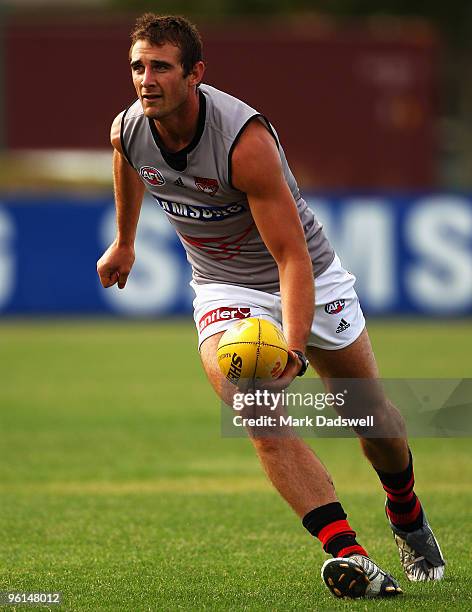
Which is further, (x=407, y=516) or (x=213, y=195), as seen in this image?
(x=407, y=516)

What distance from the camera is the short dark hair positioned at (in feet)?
19.6

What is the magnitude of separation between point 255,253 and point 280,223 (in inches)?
22.0

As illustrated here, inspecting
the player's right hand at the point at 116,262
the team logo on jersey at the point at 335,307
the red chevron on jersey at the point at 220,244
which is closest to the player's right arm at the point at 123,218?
the player's right hand at the point at 116,262

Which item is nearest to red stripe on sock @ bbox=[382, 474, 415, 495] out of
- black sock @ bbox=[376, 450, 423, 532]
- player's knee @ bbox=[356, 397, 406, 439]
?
black sock @ bbox=[376, 450, 423, 532]

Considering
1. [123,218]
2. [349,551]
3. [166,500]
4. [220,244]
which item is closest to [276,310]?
[220,244]

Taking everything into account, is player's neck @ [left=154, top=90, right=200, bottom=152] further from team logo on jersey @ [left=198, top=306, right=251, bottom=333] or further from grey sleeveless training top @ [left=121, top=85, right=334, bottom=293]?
team logo on jersey @ [left=198, top=306, right=251, bottom=333]

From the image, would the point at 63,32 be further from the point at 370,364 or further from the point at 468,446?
the point at 370,364

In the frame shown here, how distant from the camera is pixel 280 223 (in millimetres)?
5965

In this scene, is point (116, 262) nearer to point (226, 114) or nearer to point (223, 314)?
point (223, 314)

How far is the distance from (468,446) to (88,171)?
1809 cm

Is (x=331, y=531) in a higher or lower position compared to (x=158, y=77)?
lower

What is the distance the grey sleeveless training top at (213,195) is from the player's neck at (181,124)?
0.03 m

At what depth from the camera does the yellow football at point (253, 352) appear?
18.5 ft

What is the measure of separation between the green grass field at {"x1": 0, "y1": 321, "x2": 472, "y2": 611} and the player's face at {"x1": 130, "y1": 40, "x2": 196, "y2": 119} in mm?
2111
